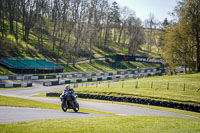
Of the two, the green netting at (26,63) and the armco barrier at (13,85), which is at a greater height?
the green netting at (26,63)

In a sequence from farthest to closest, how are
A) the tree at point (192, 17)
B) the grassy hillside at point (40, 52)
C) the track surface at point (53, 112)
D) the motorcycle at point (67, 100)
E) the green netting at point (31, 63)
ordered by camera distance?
the grassy hillside at point (40, 52) < the green netting at point (31, 63) < the tree at point (192, 17) < the motorcycle at point (67, 100) < the track surface at point (53, 112)

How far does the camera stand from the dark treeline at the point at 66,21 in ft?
251

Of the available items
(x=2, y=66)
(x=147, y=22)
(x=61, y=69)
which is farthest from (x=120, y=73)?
(x=147, y=22)

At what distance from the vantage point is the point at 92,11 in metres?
88.3

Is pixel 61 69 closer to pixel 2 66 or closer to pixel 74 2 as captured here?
pixel 2 66

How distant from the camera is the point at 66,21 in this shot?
3322 inches

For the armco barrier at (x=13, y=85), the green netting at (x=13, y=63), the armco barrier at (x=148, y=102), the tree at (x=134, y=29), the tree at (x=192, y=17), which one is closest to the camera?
the armco barrier at (x=148, y=102)

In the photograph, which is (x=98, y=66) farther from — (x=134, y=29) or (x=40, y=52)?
(x=134, y=29)

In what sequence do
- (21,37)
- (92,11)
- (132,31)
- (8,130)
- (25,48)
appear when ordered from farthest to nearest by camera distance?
(132,31) → (92,11) → (21,37) → (25,48) → (8,130)

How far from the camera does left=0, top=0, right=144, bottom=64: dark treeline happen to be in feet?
251

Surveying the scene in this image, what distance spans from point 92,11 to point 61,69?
31333 millimetres

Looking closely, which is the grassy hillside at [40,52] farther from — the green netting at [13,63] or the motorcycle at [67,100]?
the motorcycle at [67,100]

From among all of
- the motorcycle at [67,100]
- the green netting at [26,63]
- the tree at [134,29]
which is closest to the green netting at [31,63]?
the green netting at [26,63]

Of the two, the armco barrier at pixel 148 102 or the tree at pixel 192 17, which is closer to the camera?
the armco barrier at pixel 148 102
